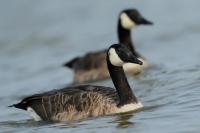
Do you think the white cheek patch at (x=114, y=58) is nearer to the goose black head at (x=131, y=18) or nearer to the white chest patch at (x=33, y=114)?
the white chest patch at (x=33, y=114)

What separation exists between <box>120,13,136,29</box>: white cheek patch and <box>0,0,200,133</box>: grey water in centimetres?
Answer: 107

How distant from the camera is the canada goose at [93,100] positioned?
14.5m

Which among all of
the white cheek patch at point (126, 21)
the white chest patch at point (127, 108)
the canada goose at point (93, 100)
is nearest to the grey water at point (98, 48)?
the white chest patch at point (127, 108)

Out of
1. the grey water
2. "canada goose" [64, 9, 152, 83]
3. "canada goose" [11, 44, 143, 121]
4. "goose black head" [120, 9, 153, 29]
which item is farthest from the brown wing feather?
"goose black head" [120, 9, 153, 29]

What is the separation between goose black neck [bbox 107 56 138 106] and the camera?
47.7ft

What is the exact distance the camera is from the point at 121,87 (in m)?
14.7

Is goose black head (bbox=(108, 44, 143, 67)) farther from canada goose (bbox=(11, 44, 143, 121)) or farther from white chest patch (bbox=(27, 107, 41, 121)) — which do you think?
white chest patch (bbox=(27, 107, 41, 121))

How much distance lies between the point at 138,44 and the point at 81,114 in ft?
40.6

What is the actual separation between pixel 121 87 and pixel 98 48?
12113 mm

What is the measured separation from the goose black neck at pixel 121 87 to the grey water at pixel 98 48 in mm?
294

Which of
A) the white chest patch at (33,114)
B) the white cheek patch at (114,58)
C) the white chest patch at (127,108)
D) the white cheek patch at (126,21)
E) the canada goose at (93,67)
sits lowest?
the white chest patch at (127,108)

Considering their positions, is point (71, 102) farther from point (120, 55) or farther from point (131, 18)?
point (131, 18)

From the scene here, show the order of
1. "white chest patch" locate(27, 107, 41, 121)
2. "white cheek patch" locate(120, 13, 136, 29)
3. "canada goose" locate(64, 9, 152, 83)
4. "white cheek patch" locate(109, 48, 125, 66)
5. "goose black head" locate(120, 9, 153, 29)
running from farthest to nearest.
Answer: "white cheek patch" locate(120, 13, 136, 29) → "goose black head" locate(120, 9, 153, 29) → "canada goose" locate(64, 9, 152, 83) → "white chest patch" locate(27, 107, 41, 121) → "white cheek patch" locate(109, 48, 125, 66)

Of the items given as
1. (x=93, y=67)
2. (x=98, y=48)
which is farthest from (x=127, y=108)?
(x=98, y=48)
